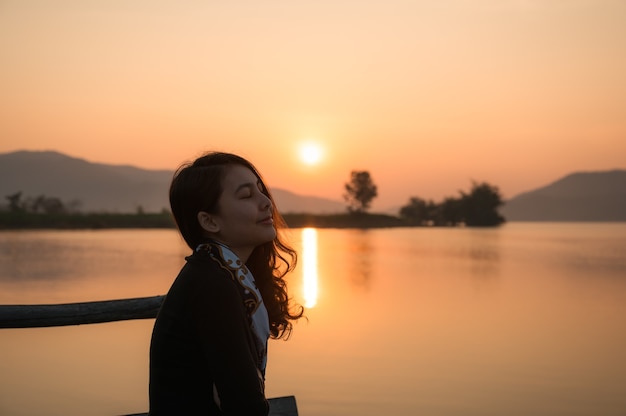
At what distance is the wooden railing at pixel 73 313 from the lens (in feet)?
11.0

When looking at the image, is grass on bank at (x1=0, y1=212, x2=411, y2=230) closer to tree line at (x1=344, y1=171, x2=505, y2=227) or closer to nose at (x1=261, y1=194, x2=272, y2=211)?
tree line at (x1=344, y1=171, x2=505, y2=227)

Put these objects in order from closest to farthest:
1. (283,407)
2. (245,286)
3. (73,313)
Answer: (245,286) → (283,407) → (73,313)

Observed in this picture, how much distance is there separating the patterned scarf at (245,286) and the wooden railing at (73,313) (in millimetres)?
2014

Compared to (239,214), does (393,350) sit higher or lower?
lower

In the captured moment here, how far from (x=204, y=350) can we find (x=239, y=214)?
38cm

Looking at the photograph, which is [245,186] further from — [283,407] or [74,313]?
[74,313]

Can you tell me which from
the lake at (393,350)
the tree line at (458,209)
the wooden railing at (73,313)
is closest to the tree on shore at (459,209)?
the tree line at (458,209)

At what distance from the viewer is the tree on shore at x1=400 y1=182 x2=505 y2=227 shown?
210 ft

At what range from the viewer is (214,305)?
1574mm

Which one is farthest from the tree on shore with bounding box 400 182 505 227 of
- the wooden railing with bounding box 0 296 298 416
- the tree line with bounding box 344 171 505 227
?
the wooden railing with bounding box 0 296 298 416

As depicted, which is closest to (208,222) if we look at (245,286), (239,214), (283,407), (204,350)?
(239,214)

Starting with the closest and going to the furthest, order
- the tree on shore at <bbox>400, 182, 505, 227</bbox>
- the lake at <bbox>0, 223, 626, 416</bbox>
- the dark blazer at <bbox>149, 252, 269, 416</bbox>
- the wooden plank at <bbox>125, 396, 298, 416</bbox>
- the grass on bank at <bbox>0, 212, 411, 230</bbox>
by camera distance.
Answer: the dark blazer at <bbox>149, 252, 269, 416</bbox> < the wooden plank at <bbox>125, 396, 298, 416</bbox> < the lake at <bbox>0, 223, 626, 416</bbox> < the grass on bank at <bbox>0, 212, 411, 230</bbox> < the tree on shore at <bbox>400, 182, 505, 227</bbox>

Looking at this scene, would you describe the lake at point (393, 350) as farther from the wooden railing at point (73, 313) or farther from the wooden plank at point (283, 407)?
the wooden railing at point (73, 313)

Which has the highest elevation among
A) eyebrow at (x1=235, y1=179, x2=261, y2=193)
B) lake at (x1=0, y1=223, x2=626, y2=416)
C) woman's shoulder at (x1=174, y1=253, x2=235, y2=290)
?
eyebrow at (x1=235, y1=179, x2=261, y2=193)
